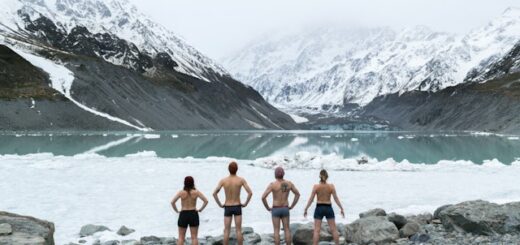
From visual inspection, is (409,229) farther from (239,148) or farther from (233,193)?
(239,148)

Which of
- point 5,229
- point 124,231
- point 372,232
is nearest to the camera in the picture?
point 5,229

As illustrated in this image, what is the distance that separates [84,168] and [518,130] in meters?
137

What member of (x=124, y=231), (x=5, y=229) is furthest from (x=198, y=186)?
(x=5, y=229)

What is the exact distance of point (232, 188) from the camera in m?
14.3

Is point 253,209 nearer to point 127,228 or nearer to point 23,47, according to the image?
point 127,228

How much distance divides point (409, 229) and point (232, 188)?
640 cm

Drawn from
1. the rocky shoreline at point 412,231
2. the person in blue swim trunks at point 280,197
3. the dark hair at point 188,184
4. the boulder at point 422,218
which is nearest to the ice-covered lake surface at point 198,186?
the rocky shoreline at point 412,231

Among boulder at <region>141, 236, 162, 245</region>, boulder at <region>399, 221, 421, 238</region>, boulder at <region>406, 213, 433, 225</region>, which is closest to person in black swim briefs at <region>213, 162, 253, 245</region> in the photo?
boulder at <region>141, 236, 162, 245</region>

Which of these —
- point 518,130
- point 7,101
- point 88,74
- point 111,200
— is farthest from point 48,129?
point 518,130

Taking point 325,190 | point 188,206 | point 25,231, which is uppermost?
point 325,190

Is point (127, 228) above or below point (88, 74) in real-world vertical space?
below

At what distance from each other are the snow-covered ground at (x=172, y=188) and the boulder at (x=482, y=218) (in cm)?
407

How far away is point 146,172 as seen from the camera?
3884 centimetres

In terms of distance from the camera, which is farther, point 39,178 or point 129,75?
point 129,75
